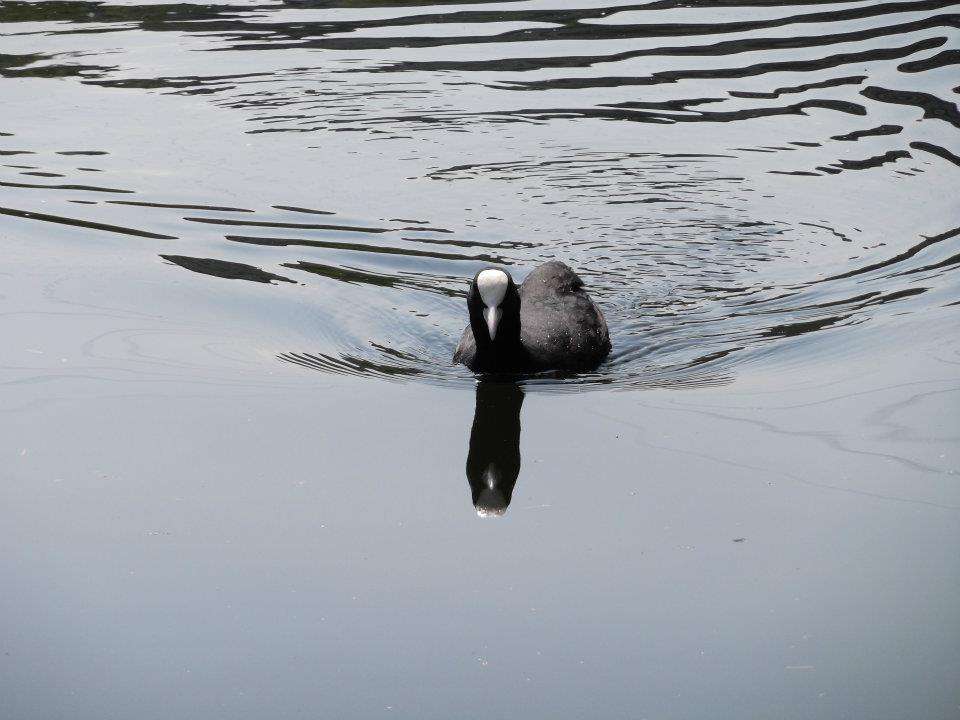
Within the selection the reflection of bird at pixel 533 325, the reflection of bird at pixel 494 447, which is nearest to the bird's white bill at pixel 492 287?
the reflection of bird at pixel 533 325

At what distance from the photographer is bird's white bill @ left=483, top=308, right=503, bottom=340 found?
7535 millimetres

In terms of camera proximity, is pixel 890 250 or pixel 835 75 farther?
pixel 835 75

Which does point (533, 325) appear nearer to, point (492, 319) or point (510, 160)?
point (492, 319)

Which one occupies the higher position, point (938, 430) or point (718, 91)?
point (718, 91)

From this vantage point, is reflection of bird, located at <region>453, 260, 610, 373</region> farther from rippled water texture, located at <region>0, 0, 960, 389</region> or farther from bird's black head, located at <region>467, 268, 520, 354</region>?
rippled water texture, located at <region>0, 0, 960, 389</region>

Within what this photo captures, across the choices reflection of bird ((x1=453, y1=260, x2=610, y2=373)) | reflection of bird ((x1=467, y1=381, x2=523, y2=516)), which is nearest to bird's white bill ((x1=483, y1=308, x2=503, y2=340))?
reflection of bird ((x1=453, y1=260, x2=610, y2=373))

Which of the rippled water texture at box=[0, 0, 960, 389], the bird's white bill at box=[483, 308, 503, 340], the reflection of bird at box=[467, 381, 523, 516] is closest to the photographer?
the reflection of bird at box=[467, 381, 523, 516]

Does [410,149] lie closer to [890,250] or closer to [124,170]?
[124,170]

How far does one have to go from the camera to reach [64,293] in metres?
8.70

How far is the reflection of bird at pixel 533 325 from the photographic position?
762cm

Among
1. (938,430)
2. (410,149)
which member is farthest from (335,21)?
(938,430)

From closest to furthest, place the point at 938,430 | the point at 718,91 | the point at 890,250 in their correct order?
the point at 938,430
the point at 890,250
the point at 718,91

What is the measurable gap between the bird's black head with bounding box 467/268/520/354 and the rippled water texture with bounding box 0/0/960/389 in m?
0.29

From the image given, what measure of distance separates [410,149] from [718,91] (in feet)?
9.55
